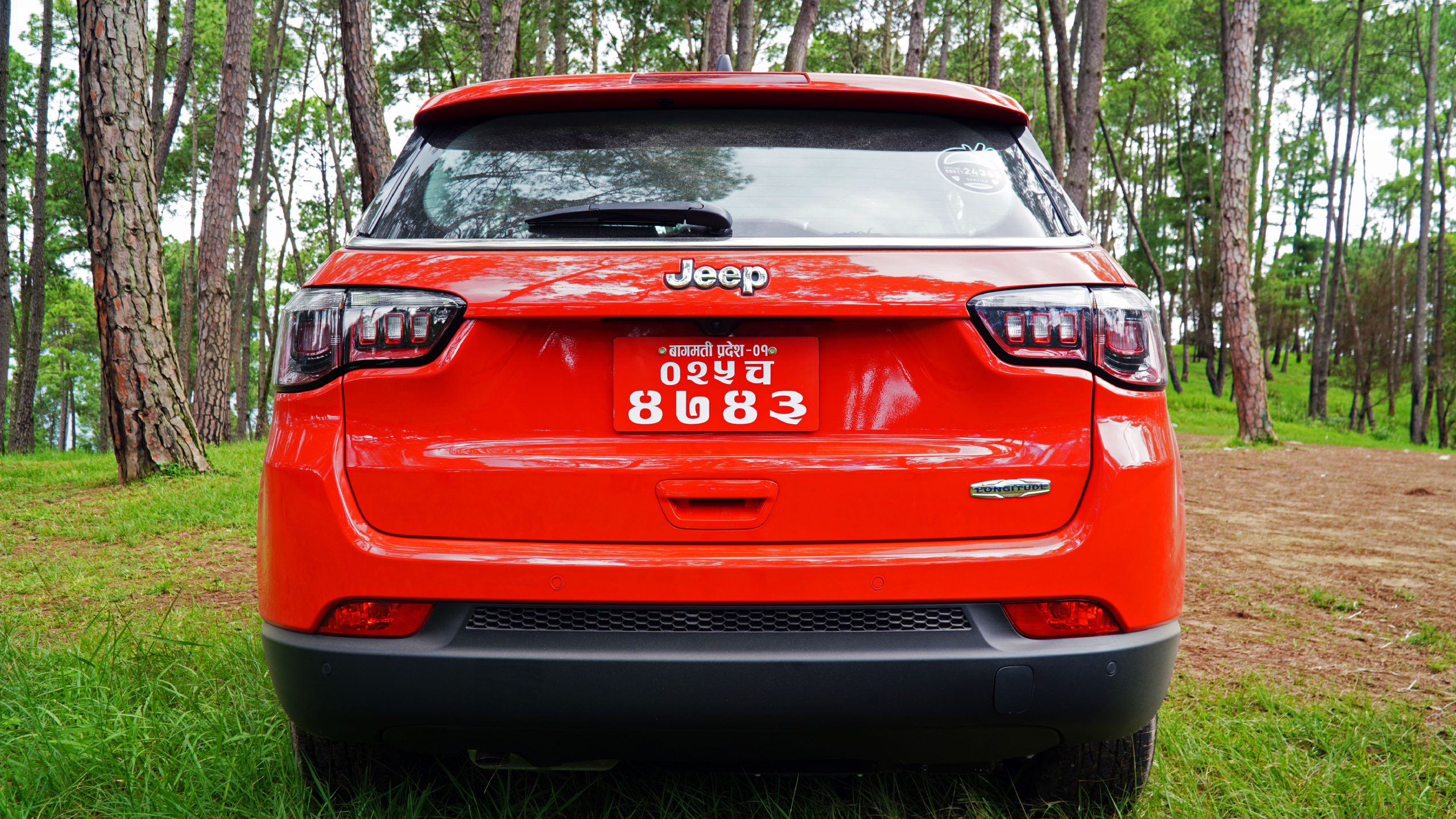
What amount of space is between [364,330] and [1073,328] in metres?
1.31

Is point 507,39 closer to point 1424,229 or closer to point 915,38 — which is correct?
point 915,38

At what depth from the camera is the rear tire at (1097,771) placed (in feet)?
6.99

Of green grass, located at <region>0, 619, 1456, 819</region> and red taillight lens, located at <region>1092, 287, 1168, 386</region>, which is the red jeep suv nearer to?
red taillight lens, located at <region>1092, 287, 1168, 386</region>

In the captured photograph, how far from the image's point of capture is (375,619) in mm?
1750

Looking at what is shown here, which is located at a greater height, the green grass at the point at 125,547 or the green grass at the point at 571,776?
the green grass at the point at 571,776

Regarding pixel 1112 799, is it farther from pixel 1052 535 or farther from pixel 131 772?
pixel 131 772

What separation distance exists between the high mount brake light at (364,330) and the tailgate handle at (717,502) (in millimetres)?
509

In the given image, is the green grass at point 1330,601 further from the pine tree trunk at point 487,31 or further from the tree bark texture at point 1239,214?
the pine tree trunk at point 487,31

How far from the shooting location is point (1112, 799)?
2.18 metres

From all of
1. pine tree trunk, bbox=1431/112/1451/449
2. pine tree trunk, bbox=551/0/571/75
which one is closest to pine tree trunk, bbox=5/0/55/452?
pine tree trunk, bbox=551/0/571/75

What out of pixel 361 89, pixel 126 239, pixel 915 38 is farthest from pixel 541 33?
pixel 126 239

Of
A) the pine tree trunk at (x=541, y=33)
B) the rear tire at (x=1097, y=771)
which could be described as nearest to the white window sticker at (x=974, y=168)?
the rear tire at (x=1097, y=771)

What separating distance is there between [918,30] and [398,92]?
1574 centimetres

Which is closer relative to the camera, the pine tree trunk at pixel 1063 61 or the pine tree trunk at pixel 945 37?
the pine tree trunk at pixel 1063 61
